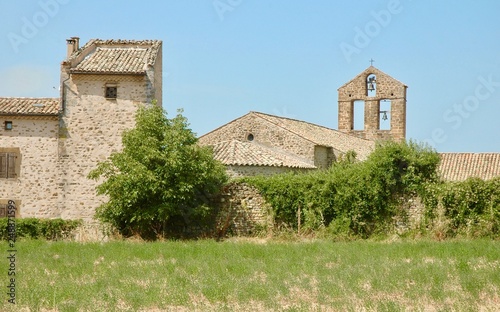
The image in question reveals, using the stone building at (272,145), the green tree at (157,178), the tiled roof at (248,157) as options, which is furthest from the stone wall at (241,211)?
the stone building at (272,145)

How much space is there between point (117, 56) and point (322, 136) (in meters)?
13.9

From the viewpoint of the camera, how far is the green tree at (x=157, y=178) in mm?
23484

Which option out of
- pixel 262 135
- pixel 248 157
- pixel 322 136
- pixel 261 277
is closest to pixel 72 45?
pixel 248 157

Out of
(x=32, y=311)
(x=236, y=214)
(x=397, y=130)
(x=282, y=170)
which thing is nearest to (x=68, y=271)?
(x=32, y=311)

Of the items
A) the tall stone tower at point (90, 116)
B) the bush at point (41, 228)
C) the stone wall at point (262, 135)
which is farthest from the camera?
the stone wall at point (262, 135)

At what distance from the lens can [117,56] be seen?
28.4 metres

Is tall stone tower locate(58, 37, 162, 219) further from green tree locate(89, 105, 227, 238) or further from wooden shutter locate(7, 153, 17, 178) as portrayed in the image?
green tree locate(89, 105, 227, 238)

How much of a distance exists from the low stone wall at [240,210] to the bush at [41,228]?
4.81 m

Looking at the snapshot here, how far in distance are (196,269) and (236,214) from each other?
35.5ft

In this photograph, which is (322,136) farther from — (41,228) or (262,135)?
(41,228)

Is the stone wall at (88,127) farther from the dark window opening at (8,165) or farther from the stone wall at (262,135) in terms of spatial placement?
the stone wall at (262,135)

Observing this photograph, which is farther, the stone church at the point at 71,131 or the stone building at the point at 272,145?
the stone building at the point at 272,145

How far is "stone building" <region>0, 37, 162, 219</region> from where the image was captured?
1064 inches

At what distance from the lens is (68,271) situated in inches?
577
